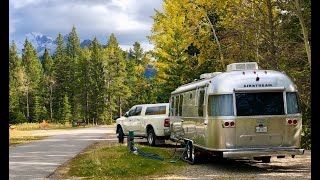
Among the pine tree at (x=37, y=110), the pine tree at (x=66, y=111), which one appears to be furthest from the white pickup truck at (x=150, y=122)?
the pine tree at (x=37, y=110)

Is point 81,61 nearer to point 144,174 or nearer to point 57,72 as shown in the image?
point 57,72

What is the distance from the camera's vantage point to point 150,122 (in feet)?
66.9

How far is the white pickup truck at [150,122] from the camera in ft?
64.7

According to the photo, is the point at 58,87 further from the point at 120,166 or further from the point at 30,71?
the point at 120,166

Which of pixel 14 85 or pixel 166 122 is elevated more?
pixel 14 85

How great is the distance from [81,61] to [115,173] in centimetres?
7019

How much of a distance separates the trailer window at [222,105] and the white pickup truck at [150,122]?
26.5ft

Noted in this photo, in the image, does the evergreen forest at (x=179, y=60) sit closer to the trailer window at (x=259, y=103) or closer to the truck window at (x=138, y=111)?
the trailer window at (x=259, y=103)

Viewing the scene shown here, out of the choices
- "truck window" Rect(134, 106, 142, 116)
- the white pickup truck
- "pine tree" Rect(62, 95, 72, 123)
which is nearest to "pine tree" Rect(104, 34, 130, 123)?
"pine tree" Rect(62, 95, 72, 123)

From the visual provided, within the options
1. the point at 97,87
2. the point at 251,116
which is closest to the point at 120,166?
the point at 251,116

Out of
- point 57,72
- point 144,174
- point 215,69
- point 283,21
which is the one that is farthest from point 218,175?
point 57,72

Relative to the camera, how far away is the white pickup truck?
1973cm

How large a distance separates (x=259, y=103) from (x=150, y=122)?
964cm

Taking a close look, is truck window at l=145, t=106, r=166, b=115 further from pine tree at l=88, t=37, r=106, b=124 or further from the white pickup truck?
pine tree at l=88, t=37, r=106, b=124
